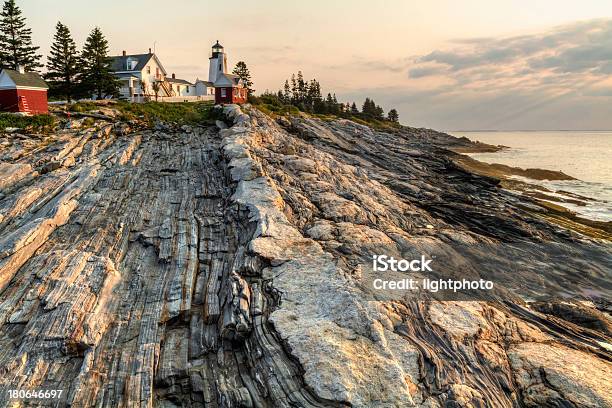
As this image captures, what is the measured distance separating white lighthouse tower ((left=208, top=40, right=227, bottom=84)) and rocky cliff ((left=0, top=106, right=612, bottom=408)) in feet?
252

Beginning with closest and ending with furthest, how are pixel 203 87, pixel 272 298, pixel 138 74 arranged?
pixel 272 298
pixel 138 74
pixel 203 87

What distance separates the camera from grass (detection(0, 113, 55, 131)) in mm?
38844

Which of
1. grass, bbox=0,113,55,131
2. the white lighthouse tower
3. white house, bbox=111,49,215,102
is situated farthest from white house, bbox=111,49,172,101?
grass, bbox=0,113,55,131

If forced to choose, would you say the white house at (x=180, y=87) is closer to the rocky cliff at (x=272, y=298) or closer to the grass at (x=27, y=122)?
the grass at (x=27, y=122)

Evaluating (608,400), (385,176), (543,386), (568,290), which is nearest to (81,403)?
(543,386)

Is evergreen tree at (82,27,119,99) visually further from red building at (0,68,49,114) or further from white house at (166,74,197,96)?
white house at (166,74,197,96)

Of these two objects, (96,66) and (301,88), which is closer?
(96,66)

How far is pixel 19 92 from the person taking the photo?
44.4 metres

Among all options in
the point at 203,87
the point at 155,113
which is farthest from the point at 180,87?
the point at 155,113

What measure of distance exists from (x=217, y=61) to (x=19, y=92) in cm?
5992

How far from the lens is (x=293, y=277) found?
1415cm

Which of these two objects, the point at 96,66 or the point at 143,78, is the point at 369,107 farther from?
the point at 96,66

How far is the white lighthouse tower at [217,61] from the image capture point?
98.4m

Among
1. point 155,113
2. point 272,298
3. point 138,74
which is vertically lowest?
point 272,298
